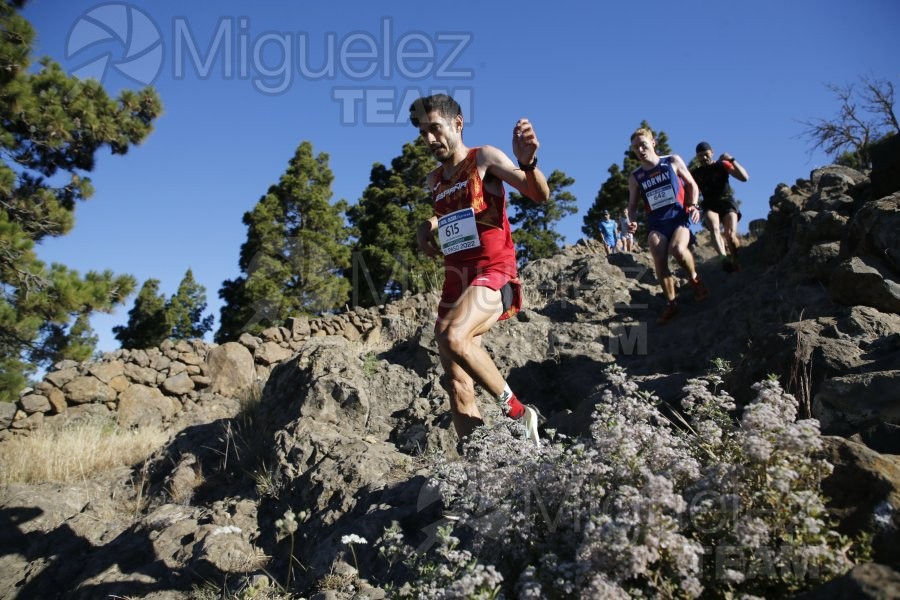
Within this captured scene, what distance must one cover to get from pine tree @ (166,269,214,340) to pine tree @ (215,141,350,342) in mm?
4824

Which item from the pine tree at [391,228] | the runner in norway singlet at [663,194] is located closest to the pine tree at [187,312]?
the pine tree at [391,228]

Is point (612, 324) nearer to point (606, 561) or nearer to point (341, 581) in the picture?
point (341, 581)

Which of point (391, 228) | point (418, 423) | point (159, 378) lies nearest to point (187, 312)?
point (391, 228)

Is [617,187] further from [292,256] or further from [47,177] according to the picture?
[47,177]

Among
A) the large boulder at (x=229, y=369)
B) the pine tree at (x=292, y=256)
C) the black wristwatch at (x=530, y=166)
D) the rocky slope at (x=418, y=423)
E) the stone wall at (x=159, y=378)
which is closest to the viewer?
the rocky slope at (x=418, y=423)

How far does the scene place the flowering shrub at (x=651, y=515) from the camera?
1.68m

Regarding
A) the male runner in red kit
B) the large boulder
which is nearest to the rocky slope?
the male runner in red kit

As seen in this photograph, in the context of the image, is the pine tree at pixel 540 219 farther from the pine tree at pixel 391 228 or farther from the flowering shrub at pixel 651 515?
the flowering shrub at pixel 651 515

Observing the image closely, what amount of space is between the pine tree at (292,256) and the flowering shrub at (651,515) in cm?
1967

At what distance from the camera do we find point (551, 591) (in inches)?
73.0

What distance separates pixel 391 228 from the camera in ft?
82.3

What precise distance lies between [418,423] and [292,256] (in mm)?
18362

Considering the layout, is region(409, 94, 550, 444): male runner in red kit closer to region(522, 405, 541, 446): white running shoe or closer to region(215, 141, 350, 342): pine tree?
Result: region(522, 405, 541, 446): white running shoe

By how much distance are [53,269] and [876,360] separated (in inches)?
436
